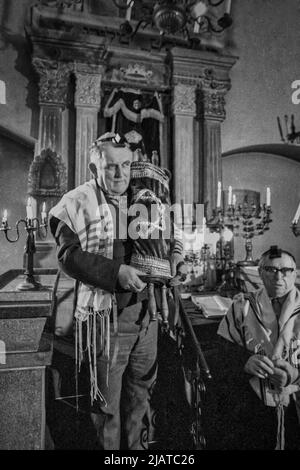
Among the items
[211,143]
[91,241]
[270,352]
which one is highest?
[211,143]

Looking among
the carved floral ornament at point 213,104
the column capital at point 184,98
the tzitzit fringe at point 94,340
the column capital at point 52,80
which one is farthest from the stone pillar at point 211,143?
the tzitzit fringe at point 94,340

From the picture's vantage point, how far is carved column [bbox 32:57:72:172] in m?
3.64

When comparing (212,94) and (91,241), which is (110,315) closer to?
(91,241)

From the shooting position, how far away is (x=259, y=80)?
412cm

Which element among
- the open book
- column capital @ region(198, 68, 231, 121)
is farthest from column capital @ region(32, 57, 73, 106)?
the open book

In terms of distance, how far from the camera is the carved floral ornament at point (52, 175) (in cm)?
349

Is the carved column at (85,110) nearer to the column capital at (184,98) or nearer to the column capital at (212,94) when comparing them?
the column capital at (184,98)

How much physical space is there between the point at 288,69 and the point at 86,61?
8.43 ft

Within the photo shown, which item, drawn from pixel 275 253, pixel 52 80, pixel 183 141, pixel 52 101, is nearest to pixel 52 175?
pixel 52 101

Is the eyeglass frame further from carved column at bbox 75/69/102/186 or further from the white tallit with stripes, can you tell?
carved column at bbox 75/69/102/186

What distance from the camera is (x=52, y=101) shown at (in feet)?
12.1

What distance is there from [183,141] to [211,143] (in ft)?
1.27

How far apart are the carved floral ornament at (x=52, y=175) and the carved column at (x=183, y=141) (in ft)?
4.71

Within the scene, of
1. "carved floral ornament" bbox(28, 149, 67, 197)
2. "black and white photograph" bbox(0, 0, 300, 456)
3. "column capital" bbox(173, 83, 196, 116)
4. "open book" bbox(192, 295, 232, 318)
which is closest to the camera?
"black and white photograph" bbox(0, 0, 300, 456)
